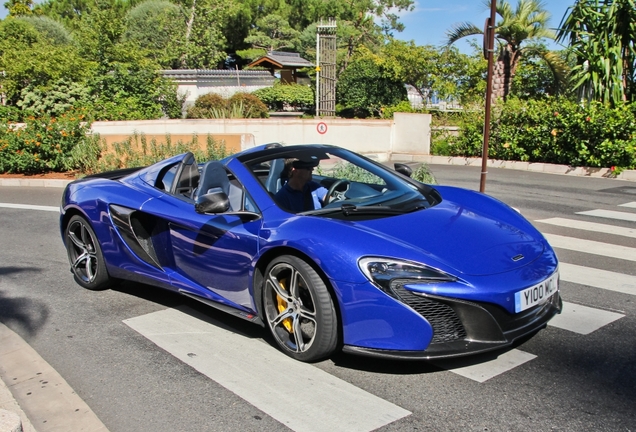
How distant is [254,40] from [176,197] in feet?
168

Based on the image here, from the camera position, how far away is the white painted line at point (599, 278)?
563 cm

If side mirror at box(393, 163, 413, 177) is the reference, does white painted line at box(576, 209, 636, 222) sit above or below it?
below

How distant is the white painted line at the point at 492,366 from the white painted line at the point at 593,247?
11.0ft

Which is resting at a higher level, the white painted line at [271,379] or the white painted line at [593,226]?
the white painted line at [593,226]

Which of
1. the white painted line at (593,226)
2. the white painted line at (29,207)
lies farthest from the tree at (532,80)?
the white painted line at (29,207)

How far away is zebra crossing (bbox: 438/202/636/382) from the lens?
3879mm

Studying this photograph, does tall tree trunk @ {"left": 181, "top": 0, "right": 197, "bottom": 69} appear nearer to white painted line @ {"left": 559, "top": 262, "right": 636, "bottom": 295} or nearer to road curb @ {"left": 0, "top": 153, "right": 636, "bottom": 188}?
road curb @ {"left": 0, "top": 153, "right": 636, "bottom": 188}

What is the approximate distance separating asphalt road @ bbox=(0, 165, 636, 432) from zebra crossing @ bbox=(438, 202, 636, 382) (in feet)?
0.06

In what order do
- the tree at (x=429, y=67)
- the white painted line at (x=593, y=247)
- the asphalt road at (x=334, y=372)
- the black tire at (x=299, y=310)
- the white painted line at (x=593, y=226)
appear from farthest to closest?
the tree at (x=429, y=67) < the white painted line at (x=593, y=226) < the white painted line at (x=593, y=247) < the black tire at (x=299, y=310) < the asphalt road at (x=334, y=372)

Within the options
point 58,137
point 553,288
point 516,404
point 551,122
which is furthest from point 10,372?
point 551,122

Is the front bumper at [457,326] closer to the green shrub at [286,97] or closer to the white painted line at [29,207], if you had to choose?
the white painted line at [29,207]

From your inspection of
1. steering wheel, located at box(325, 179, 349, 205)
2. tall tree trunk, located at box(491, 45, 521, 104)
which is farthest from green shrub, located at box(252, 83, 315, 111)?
steering wheel, located at box(325, 179, 349, 205)

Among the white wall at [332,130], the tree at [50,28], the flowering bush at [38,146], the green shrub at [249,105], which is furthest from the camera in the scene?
the tree at [50,28]

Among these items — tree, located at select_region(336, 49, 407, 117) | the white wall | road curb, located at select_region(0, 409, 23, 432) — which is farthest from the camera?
tree, located at select_region(336, 49, 407, 117)
